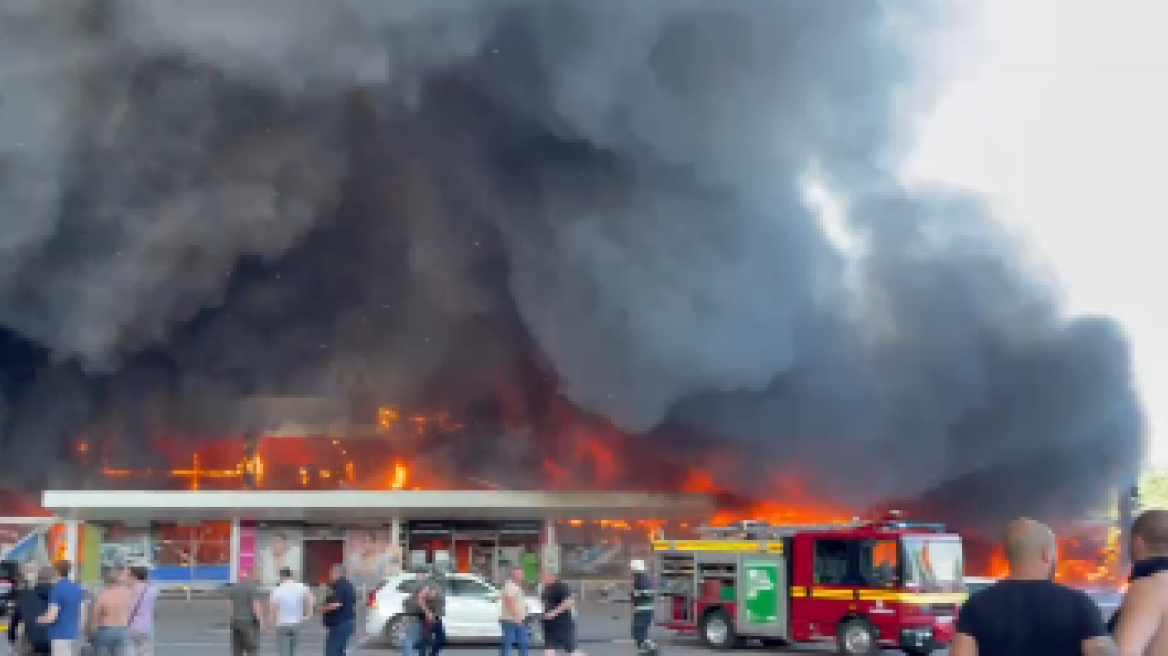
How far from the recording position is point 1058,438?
3619cm

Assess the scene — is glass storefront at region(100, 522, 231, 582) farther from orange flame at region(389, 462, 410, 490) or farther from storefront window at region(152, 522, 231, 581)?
orange flame at region(389, 462, 410, 490)

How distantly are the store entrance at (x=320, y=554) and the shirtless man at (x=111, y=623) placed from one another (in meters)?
26.9

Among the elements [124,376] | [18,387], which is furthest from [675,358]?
[18,387]

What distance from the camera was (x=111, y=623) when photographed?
11672 millimetres

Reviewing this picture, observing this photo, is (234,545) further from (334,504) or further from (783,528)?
(783,528)

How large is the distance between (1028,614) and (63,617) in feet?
30.7

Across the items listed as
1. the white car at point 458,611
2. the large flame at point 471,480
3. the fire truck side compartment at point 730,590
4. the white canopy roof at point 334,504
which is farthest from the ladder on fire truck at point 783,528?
the white canopy roof at point 334,504

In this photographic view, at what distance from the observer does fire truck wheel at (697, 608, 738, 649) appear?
2288 centimetres

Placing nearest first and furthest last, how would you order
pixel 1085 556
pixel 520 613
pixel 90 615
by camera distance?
1. pixel 90 615
2. pixel 520 613
3. pixel 1085 556

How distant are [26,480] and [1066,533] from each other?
2943cm

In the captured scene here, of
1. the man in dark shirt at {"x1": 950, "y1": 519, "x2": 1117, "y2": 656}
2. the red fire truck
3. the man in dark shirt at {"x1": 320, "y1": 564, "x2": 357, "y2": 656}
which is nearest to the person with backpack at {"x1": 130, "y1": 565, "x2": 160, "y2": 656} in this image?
the man in dark shirt at {"x1": 320, "y1": 564, "x2": 357, "y2": 656}

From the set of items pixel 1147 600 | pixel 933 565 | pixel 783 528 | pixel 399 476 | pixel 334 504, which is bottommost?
pixel 933 565

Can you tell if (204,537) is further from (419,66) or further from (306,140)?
(419,66)

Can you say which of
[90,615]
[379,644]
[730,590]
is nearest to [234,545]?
[379,644]
